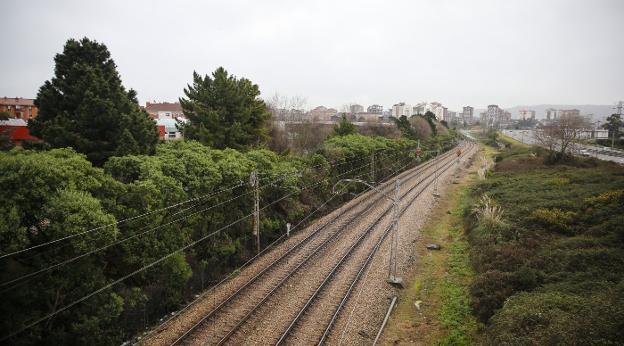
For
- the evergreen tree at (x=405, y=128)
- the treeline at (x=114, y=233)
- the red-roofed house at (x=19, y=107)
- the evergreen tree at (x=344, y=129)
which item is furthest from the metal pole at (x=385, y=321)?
the red-roofed house at (x=19, y=107)

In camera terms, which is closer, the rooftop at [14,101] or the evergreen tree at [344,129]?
the evergreen tree at [344,129]

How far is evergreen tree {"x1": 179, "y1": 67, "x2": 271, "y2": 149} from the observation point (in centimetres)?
3225

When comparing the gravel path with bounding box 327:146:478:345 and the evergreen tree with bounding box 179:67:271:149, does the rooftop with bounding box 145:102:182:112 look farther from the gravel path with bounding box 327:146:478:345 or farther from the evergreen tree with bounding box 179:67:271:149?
the gravel path with bounding box 327:146:478:345

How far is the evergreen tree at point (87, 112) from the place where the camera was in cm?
1972

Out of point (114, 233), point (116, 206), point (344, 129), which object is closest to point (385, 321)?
point (114, 233)

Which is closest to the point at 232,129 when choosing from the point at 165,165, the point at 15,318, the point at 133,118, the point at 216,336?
the point at 133,118

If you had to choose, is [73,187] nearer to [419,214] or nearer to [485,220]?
[485,220]

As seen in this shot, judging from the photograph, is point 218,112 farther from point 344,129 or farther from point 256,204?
point 344,129

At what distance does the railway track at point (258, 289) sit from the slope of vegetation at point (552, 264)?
9.57 m

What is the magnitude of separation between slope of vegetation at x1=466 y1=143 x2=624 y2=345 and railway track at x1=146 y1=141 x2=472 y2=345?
9567 mm

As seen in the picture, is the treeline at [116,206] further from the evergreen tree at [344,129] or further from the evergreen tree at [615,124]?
the evergreen tree at [615,124]

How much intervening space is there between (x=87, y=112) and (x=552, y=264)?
25.3 m

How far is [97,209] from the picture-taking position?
500 inches

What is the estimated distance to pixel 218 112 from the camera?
109 ft
